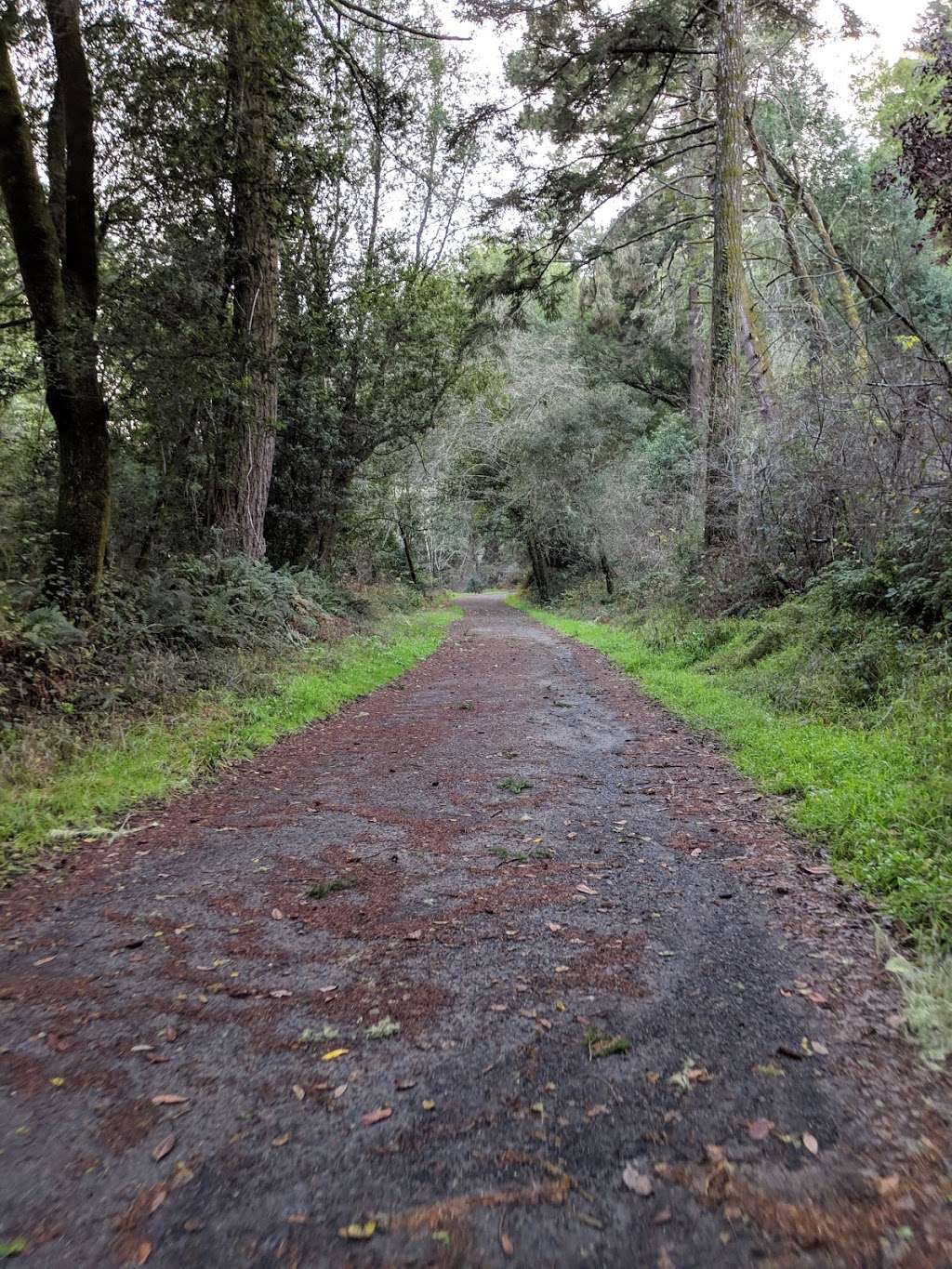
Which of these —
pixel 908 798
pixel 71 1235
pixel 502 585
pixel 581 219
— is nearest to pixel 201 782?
pixel 71 1235

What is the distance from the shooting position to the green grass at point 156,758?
445 centimetres

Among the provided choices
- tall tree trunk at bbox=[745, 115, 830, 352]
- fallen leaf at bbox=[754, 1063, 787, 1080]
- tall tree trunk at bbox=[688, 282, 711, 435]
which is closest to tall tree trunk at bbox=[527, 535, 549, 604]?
tall tree trunk at bbox=[688, 282, 711, 435]

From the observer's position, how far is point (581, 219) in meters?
12.9

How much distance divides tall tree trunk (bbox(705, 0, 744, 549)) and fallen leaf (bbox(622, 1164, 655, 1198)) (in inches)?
414

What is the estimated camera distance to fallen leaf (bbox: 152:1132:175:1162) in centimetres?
199

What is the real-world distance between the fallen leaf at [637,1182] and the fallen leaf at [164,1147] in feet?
4.05

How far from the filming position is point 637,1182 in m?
1.88

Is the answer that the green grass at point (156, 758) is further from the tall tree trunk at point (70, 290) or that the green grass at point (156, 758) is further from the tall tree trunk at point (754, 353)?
the tall tree trunk at point (754, 353)

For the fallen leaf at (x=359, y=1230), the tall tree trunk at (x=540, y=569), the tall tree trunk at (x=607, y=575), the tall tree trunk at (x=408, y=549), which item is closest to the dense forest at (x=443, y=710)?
the fallen leaf at (x=359, y=1230)

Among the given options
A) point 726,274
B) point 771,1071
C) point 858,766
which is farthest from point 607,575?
point 771,1071

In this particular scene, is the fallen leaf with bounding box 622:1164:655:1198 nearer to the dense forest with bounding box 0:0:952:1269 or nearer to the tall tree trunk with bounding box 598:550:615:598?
the dense forest with bounding box 0:0:952:1269

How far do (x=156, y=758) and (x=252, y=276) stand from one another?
7.75 m

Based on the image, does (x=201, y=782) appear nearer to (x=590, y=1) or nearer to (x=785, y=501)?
(x=785, y=501)

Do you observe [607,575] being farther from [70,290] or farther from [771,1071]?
[771,1071]
